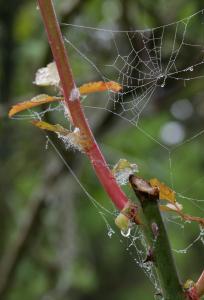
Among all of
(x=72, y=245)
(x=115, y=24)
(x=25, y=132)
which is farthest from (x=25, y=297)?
(x=115, y=24)

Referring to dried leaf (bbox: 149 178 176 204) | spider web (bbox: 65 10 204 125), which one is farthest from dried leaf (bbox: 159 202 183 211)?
spider web (bbox: 65 10 204 125)

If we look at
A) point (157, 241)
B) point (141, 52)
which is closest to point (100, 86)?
point (157, 241)

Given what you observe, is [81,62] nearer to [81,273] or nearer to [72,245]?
[72,245]

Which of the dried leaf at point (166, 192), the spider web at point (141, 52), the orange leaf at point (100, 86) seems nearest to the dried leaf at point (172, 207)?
the dried leaf at point (166, 192)

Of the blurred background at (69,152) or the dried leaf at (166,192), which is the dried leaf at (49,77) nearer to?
the dried leaf at (166,192)

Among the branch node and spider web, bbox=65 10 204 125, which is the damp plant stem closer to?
the branch node

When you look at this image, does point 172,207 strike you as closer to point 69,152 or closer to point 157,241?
point 157,241
